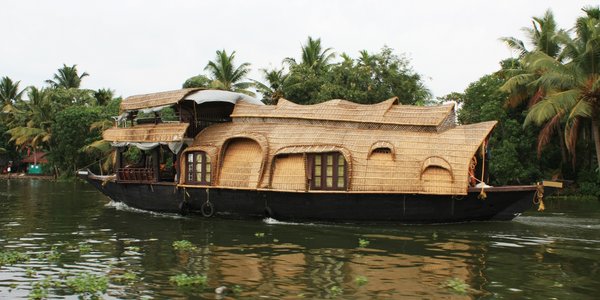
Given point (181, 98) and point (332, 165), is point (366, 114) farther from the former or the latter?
point (181, 98)

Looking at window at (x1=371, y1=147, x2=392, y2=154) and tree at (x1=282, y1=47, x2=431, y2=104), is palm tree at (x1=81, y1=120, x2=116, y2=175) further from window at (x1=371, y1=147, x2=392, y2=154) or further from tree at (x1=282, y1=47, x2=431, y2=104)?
window at (x1=371, y1=147, x2=392, y2=154)

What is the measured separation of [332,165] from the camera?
12594 mm

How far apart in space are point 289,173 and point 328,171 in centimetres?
90

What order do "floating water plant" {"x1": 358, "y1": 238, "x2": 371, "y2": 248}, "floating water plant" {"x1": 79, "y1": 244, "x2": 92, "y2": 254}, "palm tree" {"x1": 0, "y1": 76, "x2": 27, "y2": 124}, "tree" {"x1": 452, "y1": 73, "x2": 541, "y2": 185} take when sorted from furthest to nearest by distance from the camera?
1. "palm tree" {"x1": 0, "y1": 76, "x2": 27, "y2": 124}
2. "tree" {"x1": 452, "y1": 73, "x2": 541, "y2": 185}
3. "floating water plant" {"x1": 358, "y1": 238, "x2": 371, "y2": 248}
4. "floating water plant" {"x1": 79, "y1": 244, "x2": 92, "y2": 254}

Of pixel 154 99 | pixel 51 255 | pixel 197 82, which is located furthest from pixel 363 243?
pixel 197 82

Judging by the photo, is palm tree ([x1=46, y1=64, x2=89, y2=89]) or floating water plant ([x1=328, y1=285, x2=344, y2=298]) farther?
palm tree ([x1=46, y1=64, x2=89, y2=89])

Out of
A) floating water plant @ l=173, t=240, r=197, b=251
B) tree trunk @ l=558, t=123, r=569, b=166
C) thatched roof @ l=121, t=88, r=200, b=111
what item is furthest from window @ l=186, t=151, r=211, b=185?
tree trunk @ l=558, t=123, r=569, b=166

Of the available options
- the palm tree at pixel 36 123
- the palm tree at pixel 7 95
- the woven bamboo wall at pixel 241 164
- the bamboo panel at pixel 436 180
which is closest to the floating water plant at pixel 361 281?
the bamboo panel at pixel 436 180

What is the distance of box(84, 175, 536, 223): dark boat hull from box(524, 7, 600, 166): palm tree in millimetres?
7415

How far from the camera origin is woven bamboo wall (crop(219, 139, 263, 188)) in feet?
43.5

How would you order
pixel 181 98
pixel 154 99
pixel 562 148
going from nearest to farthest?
pixel 181 98, pixel 154 99, pixel 562 148

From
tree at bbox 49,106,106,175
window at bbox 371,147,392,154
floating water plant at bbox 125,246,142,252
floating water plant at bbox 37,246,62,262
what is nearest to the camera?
floating water plant at bbox 37,246,62,262

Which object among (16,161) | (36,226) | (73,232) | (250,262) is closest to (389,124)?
(250,262)

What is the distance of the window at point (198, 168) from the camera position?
14.1 meters
